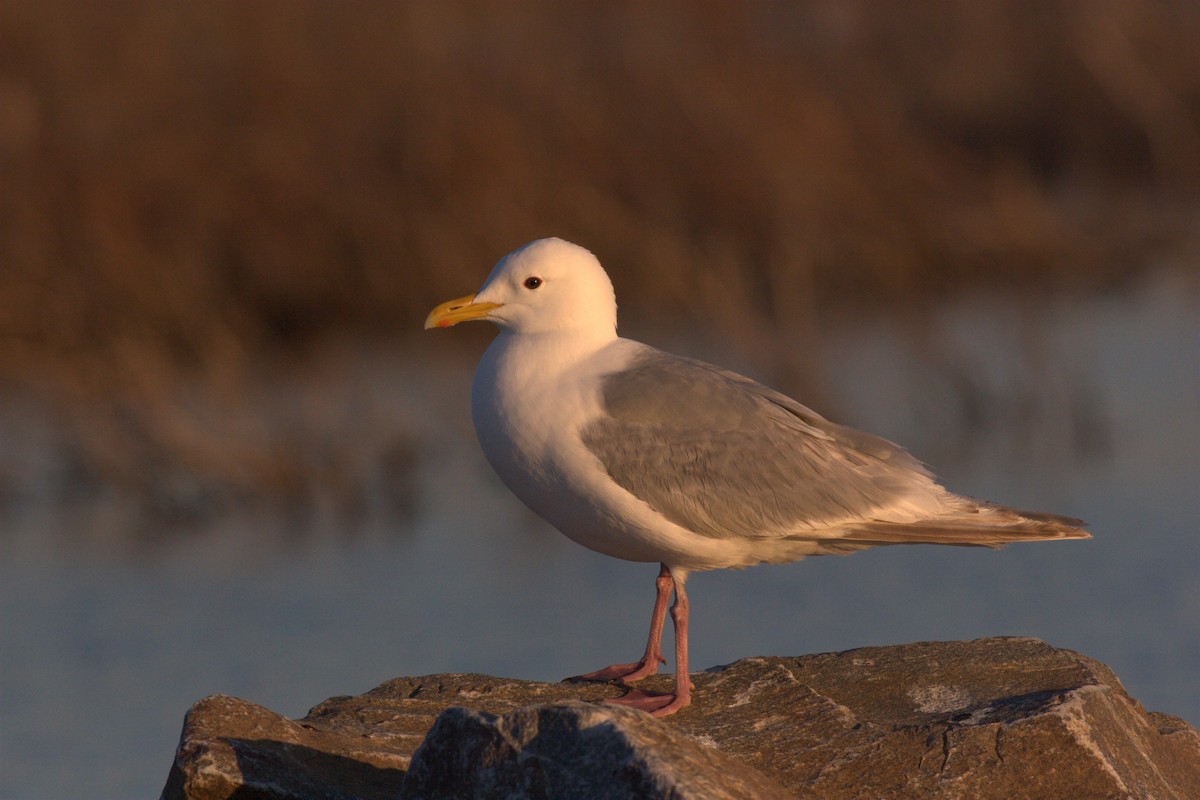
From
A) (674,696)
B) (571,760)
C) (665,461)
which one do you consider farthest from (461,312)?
(571,760)

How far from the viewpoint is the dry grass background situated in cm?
1297

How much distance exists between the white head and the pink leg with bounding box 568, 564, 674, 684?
35.6 inches

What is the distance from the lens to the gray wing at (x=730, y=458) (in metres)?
6.04

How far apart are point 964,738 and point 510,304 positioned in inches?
92.4

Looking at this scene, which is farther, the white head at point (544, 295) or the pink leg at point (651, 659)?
the white head at point (544, 295)

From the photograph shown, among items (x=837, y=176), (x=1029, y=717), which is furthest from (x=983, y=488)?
(x=1029, y=717)

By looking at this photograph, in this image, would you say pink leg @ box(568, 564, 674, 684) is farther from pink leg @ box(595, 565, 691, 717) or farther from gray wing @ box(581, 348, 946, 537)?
gray wing @ box(581, 348, 946, 537)

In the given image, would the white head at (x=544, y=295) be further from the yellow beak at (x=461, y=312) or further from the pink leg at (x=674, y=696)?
the pink leg at (x=674, y=696)

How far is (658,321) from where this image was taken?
46.5 feet

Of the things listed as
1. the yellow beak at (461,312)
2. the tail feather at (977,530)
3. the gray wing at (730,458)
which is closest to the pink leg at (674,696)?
the gray wing at (730,458)

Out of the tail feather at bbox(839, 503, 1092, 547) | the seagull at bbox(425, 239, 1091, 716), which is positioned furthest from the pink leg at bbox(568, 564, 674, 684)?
the tail feather at bbox(839, 503, 1092, 547)

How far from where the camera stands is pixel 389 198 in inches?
565

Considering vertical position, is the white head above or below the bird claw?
above

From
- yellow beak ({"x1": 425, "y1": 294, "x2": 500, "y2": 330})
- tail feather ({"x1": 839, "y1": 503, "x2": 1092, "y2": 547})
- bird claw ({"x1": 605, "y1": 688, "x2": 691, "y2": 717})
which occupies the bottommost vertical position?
bird claw ({"x1": 605, "y1": 688, "x2": 691, "y2": 717})
